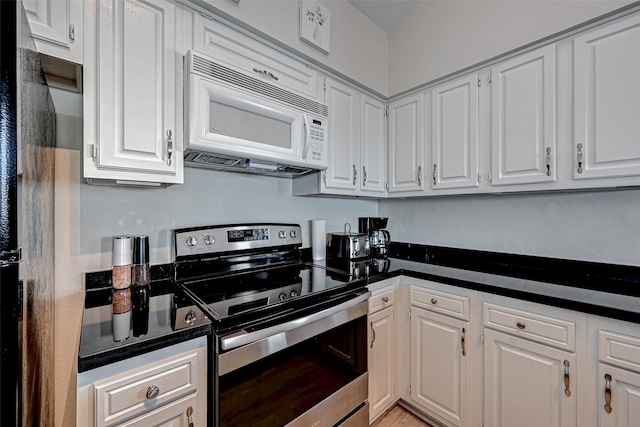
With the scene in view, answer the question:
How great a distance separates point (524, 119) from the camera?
1.61 m

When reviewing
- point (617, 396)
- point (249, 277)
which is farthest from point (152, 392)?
point (617, 396)

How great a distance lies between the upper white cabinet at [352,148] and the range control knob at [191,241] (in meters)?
0.78

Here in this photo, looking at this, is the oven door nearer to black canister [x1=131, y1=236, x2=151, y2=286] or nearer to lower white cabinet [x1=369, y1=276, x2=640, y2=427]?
lower white cabinet [x1=369, y1=276, x2=640, y2=427]

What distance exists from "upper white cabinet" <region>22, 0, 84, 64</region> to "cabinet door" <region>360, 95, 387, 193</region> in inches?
63.7

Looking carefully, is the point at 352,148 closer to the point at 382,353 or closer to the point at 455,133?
the point at 455,133

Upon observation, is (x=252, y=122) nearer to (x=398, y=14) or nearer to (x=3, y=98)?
(x=3, y=98)

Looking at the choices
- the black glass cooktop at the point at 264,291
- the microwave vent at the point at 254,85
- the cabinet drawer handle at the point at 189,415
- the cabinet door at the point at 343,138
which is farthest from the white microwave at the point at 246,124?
the cabinet drawer handle at the point at 189,415

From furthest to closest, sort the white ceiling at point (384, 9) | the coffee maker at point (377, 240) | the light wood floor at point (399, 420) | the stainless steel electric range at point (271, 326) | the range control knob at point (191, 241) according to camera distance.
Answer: the coffee maker at point (377, 240) < the white ceiling at point (384, 9) < the light wood floor at point (399, 420) < the range control knob at point (191, 241) < the stainless steel electric range at point (271, 326)

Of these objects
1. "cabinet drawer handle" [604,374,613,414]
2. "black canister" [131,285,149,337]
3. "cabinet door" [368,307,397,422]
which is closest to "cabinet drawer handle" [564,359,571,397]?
"cabinet drawer handle" [604,374,613,414]

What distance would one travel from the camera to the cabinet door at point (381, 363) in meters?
1.67

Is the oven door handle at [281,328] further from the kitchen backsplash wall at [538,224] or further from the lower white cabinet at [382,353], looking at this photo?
the kitchen backsplash wall at [538,224]

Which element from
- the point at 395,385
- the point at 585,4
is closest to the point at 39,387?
the point at 395,385

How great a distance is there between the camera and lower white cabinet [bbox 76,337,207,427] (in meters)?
0.77

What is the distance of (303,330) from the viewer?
47.9 inches
